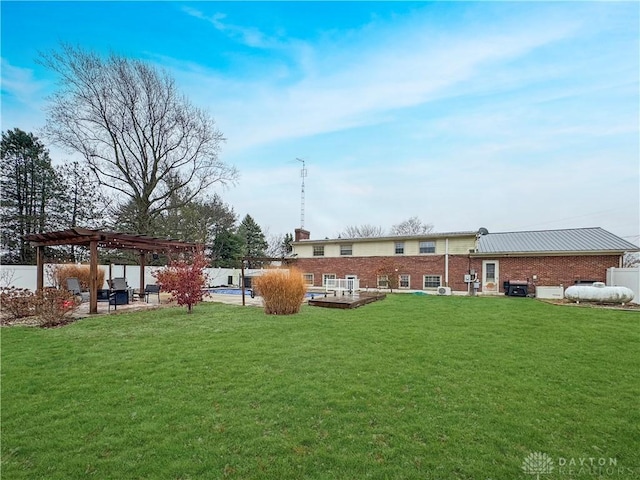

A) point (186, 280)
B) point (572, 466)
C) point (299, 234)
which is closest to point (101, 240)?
point (186, 280)

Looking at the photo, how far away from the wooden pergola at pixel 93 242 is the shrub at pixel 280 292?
3.42 m

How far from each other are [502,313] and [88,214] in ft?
84.6

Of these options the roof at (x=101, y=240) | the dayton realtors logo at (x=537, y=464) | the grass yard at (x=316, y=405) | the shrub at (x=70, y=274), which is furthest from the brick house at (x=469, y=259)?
the dayton realtors logo at (x=537, y=464)

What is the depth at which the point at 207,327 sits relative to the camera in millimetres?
7828

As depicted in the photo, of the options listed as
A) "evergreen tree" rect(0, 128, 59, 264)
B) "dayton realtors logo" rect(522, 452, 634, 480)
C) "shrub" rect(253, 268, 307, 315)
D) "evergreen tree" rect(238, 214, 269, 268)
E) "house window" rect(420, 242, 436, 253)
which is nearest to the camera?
"dayton realtors logo" rect(522, 452, 634, 480)

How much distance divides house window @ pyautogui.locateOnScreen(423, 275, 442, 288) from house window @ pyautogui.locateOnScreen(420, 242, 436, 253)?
158cm

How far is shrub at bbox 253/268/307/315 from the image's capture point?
9.77 m

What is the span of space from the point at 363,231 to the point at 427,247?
23152mm

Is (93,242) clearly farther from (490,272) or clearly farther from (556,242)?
(556,242)

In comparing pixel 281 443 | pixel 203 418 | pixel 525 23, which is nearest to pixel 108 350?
pixel 203 418

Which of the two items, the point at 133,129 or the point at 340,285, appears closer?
the point at 340,285

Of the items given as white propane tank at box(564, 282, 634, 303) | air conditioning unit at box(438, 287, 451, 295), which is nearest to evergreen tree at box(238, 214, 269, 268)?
air conditioning unit at box(438, 287, 451, 295)

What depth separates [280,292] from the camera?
9758mm

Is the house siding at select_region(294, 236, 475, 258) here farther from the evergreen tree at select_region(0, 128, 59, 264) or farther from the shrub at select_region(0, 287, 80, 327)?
the evergreen tree at select_region(0, 128, 59, 264)
